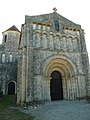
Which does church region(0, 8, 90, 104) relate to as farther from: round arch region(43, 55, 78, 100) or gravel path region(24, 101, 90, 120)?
gravel path region(24, 101, 90, 120)

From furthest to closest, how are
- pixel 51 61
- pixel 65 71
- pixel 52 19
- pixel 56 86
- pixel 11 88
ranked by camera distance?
pixel 11 88
pixel 52 19
pixel 65 71
pixel 56 86
pixel 51 61

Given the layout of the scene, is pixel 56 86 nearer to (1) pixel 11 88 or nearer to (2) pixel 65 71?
(2) pixel 65 71

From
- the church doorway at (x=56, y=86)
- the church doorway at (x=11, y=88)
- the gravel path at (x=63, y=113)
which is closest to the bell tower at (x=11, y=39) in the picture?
the church doorway at (x=11, y=88)

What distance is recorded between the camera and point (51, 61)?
656 inches

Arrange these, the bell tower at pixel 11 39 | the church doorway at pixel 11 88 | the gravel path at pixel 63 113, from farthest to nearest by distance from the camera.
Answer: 1. the bell tower at pixel 11 39
2. the church doorway at pixel 11 88
3. the gravel path at pixel 63 113

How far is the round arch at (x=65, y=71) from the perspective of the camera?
16.3 meters

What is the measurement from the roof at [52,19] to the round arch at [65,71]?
15.7 feet

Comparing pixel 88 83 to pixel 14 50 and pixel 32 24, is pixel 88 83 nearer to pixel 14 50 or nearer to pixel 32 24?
pixel 32 24

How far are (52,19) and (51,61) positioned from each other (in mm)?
5709

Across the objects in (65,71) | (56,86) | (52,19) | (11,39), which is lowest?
(56,86)

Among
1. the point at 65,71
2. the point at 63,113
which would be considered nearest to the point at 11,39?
the point at 65,71

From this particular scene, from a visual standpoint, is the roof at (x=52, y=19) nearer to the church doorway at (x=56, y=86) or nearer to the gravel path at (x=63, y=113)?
the church doorway at (x=56, y=86)

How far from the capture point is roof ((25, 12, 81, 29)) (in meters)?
17.6

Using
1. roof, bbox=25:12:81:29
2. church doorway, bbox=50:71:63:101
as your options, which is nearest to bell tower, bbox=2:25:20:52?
roof, bbox=25:12:81:29
